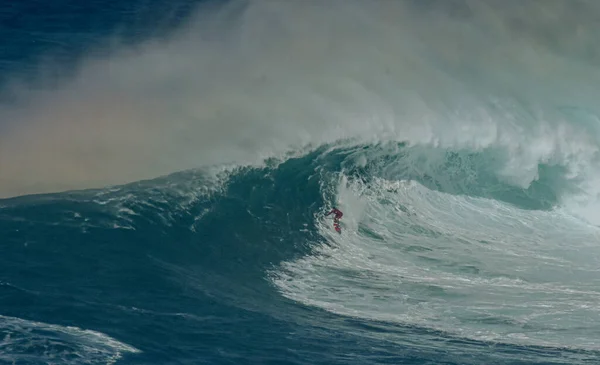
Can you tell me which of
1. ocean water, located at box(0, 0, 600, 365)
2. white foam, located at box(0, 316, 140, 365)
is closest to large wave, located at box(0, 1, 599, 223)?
ocean water, located at box(0, 0, 600, 365)

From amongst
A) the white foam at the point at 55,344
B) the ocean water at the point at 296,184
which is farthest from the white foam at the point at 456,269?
the white foam at the point at 55,344

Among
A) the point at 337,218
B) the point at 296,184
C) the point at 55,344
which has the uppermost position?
the point at 296,184

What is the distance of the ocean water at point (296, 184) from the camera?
472 inches

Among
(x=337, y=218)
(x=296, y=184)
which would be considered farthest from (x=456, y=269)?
(x=296, y=184)

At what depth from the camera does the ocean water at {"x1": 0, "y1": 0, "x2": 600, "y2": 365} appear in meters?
12.0

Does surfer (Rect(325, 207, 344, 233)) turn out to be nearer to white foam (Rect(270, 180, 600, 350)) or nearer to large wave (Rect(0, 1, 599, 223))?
white foam (Rect(270, 180, 600, 350))

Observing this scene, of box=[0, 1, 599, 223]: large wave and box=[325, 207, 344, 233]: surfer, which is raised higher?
box=[0, 1, 599, 223]: large wave

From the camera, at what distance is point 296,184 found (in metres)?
19.6

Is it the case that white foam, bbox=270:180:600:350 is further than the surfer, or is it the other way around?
the surfer

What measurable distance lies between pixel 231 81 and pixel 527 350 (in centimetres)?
1196

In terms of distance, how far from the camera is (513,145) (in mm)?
23109


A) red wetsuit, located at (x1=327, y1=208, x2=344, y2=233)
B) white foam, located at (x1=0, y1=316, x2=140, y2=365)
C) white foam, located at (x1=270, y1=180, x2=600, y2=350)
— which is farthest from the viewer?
red wetsuit, located at (x1=327, y1=208, x2=344, y2=233)

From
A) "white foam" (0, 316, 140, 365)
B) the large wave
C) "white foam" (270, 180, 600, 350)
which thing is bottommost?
"white foam" (0, 316, 140, 365)

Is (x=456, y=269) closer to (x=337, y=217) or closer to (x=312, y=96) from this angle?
(x=337, y=217)
